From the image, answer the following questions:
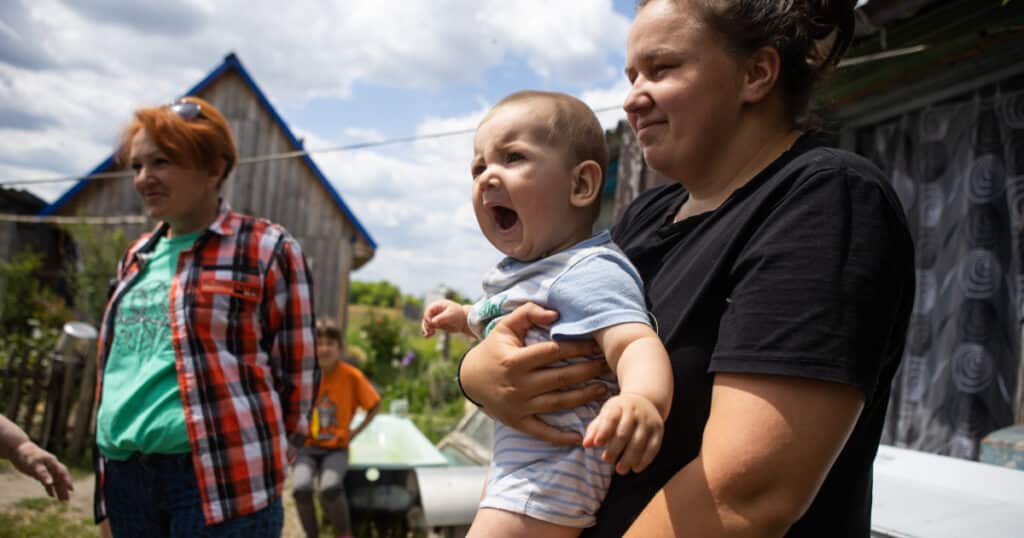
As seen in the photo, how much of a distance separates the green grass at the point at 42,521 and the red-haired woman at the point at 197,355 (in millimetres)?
3707


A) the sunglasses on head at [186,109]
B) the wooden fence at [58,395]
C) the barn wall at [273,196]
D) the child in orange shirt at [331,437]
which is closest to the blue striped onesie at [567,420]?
the sunglasses on head at [186,109]

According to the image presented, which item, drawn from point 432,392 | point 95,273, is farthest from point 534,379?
point 432,392

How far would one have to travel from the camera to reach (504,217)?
148 cm

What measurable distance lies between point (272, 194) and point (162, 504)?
11.6 m

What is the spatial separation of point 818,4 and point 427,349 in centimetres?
1582

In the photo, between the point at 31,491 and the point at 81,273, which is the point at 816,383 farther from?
the point at 81,273

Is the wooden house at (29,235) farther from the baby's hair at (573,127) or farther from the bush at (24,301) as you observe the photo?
the baby's hair at (573,127)

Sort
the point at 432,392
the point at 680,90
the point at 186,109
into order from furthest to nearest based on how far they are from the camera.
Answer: the point at 432,392 < the point at 186,109 < the point at 680,90

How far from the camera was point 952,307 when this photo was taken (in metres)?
3.81

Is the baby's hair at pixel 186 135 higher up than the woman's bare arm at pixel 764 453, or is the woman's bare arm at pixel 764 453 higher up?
the baby's hair at pixel 186 135

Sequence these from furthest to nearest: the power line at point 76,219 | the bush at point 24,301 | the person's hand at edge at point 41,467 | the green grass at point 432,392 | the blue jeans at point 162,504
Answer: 1. the power line at point 76,219
2. the bush at point 24,301
3. the green grass at point 432,392
4. the blue jeans at point 162,504
5. the person's hand at edge at point 41,467

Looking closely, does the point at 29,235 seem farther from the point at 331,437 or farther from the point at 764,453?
the point at 764,453

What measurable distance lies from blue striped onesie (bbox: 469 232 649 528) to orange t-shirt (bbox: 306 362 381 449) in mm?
4292

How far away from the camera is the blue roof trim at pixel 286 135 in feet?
41.4
